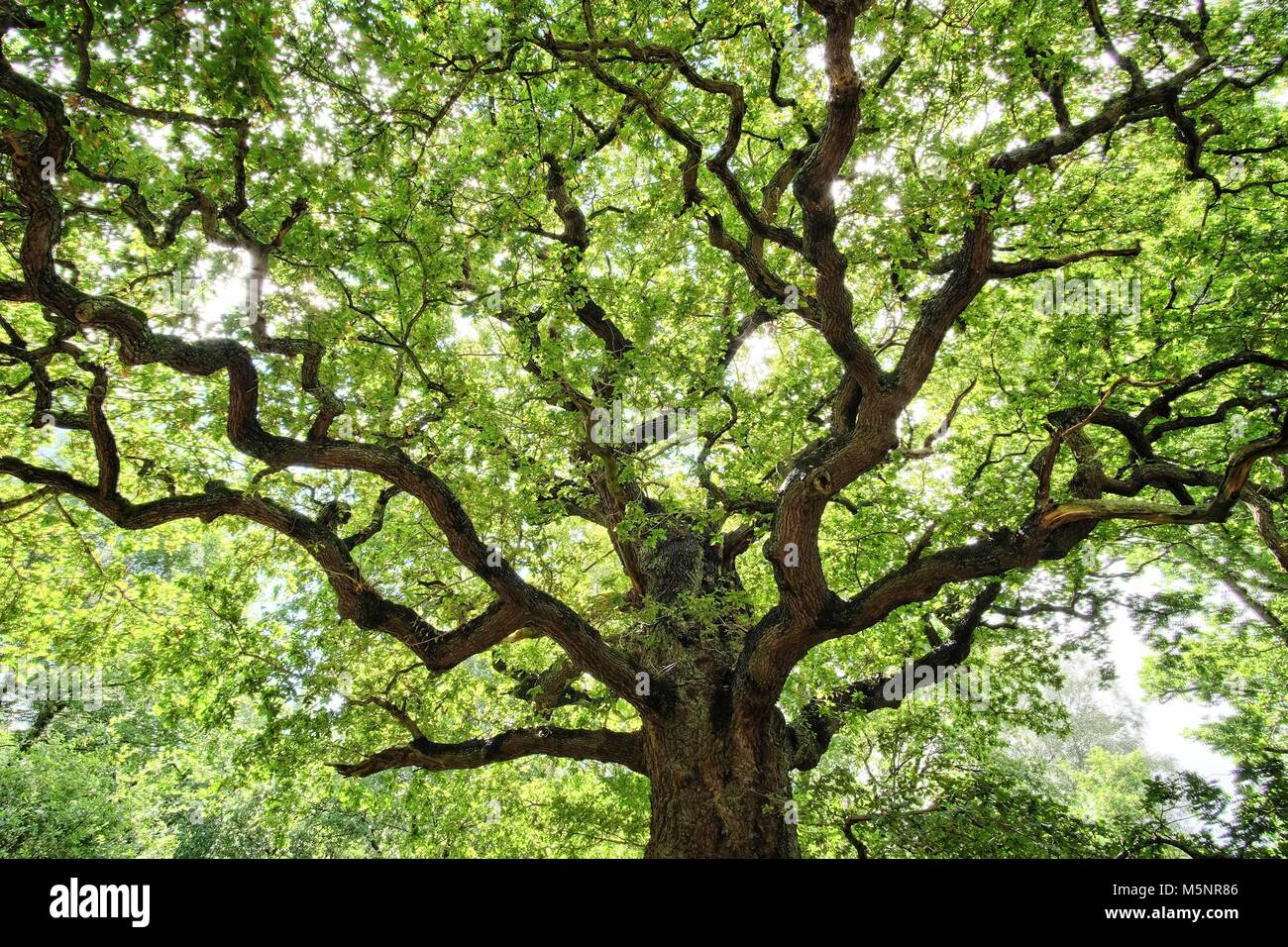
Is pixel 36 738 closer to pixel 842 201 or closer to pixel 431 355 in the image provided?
pixel 431 355

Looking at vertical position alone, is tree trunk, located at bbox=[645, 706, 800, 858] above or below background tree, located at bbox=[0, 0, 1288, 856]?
below

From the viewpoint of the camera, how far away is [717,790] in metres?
5.94

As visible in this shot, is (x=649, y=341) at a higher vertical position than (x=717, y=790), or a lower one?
higher

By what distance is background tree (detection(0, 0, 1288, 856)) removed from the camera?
198 inches

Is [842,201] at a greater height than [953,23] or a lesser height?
lesser

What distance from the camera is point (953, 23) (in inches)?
229

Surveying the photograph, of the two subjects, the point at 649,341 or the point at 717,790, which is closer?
the point at 717,790

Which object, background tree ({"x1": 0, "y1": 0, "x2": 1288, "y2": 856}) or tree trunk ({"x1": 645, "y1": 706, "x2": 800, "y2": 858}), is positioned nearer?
background tree ({"x1": 0, "y1": 0, "x2": 1288, "y2": 856})

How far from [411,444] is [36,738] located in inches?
625

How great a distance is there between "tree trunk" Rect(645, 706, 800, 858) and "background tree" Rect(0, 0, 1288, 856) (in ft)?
0.12

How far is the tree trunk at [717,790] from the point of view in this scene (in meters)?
5.66

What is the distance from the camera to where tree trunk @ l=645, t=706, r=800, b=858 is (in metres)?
5.66

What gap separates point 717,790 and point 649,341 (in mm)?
4685
